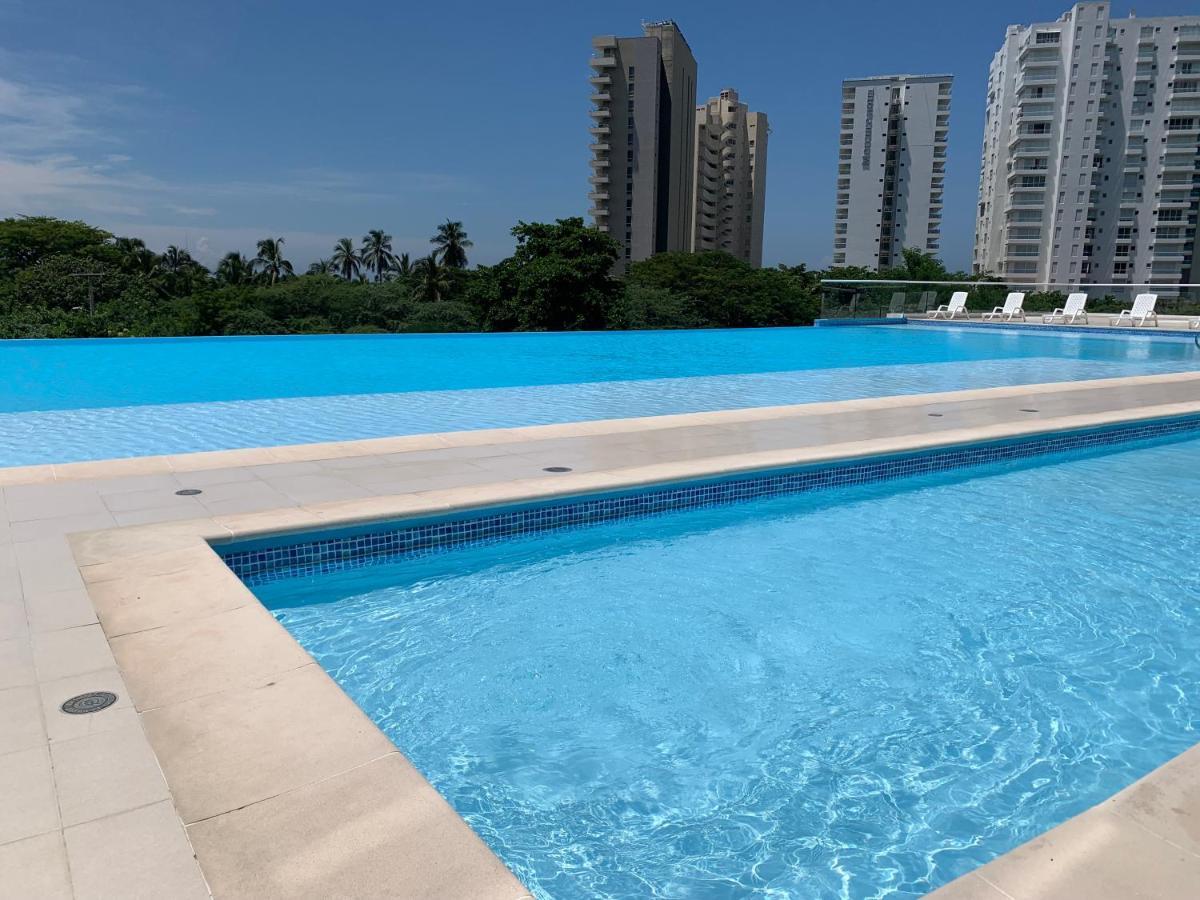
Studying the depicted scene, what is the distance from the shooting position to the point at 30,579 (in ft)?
11.0

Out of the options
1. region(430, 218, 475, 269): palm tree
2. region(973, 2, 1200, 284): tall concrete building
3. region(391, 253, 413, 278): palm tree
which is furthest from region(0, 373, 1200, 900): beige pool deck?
region(973, 2, 1200, 284): tall concrete building

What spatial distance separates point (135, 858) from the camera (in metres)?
1.77

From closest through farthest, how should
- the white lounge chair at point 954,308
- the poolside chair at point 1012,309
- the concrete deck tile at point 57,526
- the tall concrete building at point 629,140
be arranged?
1. the concrete deck tile at point 57,526
2. the poolside chair at point 1012,309
3. the white lounge chair at point 954,308
4. the tall concrete building at point 629,140

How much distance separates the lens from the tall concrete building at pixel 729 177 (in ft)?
271

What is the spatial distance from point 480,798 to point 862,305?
22198mm

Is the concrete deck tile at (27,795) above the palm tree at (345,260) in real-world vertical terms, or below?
below

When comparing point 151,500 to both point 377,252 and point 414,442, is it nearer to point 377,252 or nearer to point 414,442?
point 414,442

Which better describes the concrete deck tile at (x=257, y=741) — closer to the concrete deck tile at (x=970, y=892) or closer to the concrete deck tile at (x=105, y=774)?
the concrete deck tile at (x=105, y=774)

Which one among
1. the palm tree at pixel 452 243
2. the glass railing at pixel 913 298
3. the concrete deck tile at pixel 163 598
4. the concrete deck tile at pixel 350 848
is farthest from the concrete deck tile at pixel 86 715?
the palm tree at pixel 452 243

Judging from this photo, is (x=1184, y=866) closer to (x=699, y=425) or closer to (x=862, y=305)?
(x=699, y=425)

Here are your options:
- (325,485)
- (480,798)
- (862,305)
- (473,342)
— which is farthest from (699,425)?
(862,305)

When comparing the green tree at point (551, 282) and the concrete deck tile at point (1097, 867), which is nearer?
the concrete deck tile at point (1097, 867)

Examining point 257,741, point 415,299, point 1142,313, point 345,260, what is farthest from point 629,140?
point 257,741

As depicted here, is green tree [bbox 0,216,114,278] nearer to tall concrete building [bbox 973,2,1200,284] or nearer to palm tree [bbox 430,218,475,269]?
palm tree [bbox 430,218,475,269]
